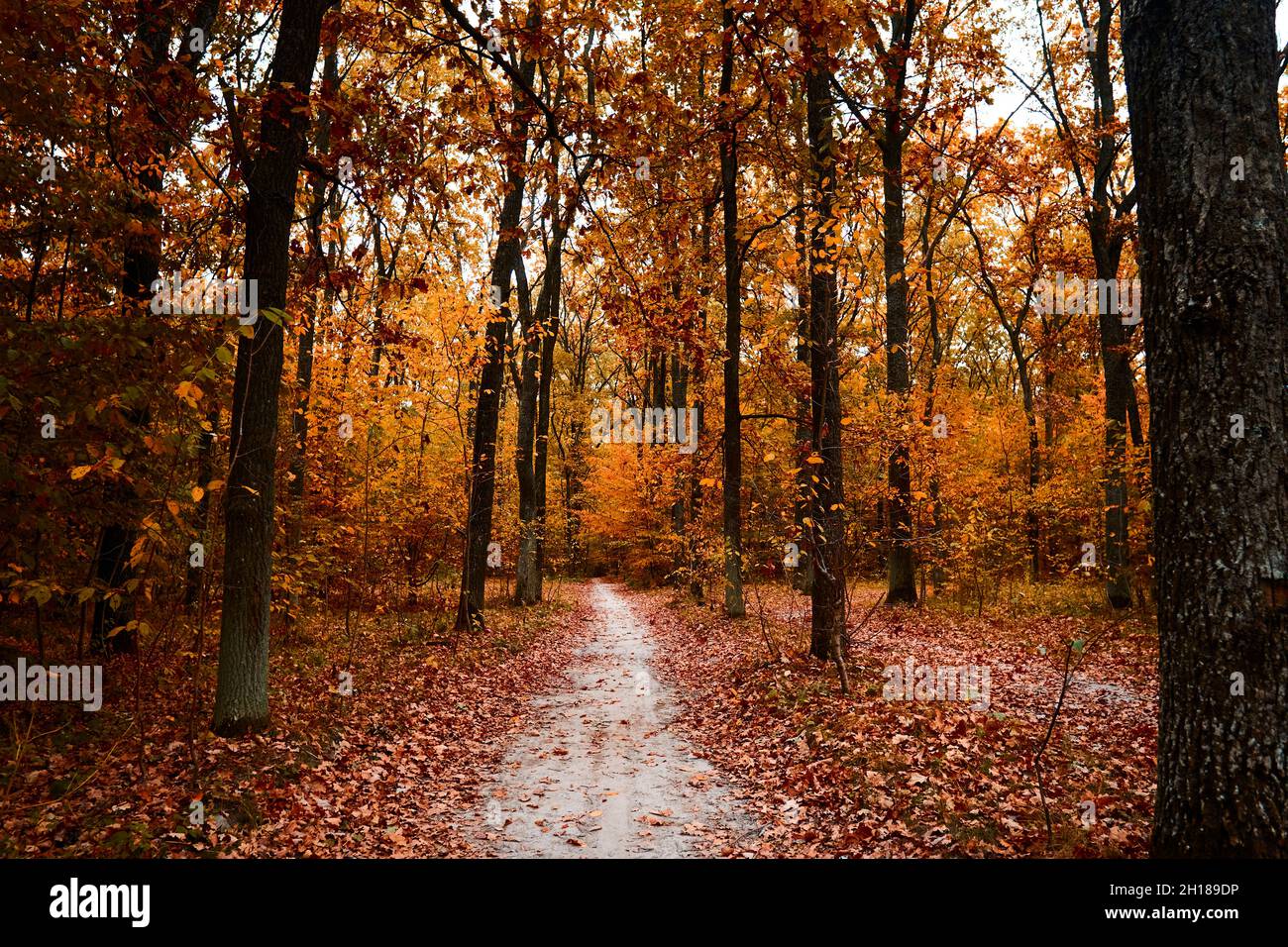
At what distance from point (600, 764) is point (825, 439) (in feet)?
17.3

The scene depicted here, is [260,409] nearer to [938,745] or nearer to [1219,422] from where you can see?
[938,745]

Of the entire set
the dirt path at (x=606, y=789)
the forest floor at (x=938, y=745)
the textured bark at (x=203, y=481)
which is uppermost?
the textured bark at (x=203, y=481)

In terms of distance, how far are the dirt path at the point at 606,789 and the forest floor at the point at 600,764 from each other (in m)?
0.03

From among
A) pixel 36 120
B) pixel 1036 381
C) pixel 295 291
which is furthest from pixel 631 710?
pixel 1036 381

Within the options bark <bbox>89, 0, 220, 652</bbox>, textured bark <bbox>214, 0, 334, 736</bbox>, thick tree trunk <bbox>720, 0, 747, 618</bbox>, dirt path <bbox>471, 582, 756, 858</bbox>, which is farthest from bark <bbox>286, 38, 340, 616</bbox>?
thick tree trunk <bbox>720, 0, 747, 618</bbox>

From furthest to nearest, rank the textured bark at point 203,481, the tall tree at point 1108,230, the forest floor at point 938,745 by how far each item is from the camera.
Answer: the tall tree at point 1108,230 → the textured bark at point 203,481 → the forest floor at point 938,745

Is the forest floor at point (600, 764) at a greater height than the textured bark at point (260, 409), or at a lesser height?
lesser

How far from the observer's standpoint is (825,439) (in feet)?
30.7

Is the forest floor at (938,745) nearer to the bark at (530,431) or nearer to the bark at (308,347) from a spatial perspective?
the bark at (308,347)

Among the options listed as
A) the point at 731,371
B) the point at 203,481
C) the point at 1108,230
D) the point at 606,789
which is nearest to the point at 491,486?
the point at 731,371

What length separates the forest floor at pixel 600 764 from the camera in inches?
190

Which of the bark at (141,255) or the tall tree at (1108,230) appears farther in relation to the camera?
the tall tree at (1108,230)

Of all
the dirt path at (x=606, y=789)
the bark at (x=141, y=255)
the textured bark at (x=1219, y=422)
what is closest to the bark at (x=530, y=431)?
the dirt path at (x=606, y=789)

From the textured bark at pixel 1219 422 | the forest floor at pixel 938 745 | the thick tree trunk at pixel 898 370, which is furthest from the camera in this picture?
the thick tree trunk at pixel 898 370
